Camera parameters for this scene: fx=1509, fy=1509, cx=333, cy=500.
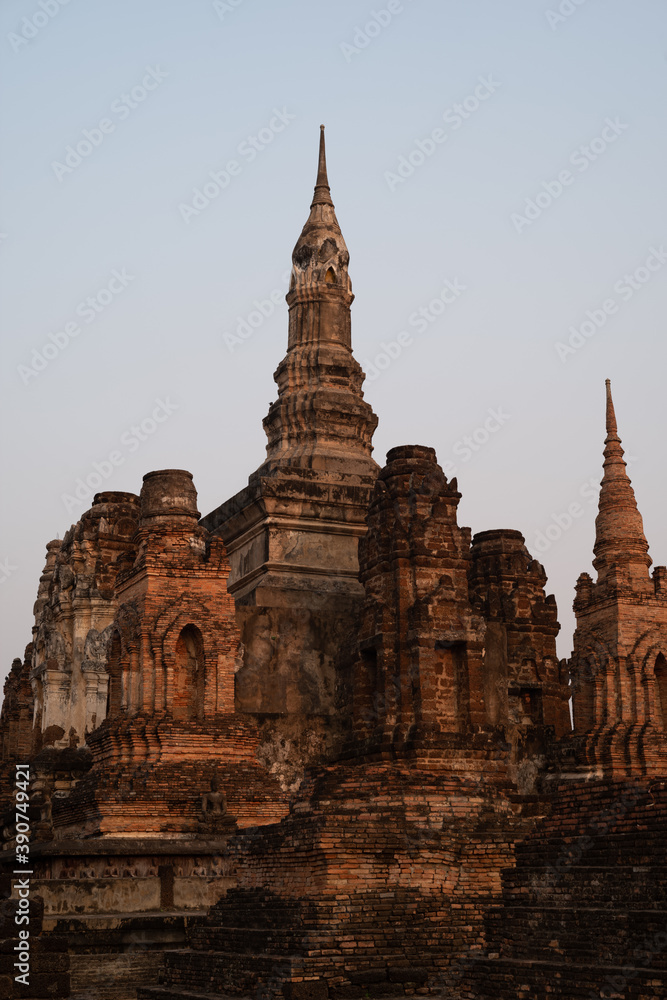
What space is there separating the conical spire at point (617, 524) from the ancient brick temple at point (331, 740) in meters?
0.05

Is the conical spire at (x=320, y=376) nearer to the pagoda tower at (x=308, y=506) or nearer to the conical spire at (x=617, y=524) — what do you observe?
the pagoda tower at (x=308, y=506)

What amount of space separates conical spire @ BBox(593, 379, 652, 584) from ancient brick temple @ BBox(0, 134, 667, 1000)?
0.17 feet

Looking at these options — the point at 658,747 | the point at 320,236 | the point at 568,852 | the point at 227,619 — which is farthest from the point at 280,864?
the point at 320,236

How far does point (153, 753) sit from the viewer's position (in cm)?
2139

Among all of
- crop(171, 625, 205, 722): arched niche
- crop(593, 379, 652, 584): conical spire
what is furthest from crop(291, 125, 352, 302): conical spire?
crop(171, 625, 205, 722): arched niche

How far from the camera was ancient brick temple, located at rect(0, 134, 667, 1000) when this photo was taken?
15.1 m

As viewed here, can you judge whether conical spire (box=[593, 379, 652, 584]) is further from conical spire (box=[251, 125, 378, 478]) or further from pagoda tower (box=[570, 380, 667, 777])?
conical spire (box=[251, 125, 378, 478])

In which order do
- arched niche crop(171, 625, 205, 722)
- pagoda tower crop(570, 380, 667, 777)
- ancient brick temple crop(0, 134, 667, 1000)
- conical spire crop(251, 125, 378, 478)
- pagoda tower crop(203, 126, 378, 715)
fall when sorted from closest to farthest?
ancient brick temple crop(0, 134, 667, 1000)
arched niche crop(171, 625, 205, 722)
pagoda tower crop(203, 126, 378, 715)
pagoda tower crop(570, 380, 667, 777)
conical spire crop(251, 125, 378, 478)

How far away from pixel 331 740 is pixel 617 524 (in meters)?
8.62

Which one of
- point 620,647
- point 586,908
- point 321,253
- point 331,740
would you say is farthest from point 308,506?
point 586,908

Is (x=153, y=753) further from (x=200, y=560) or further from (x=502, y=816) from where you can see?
(x=502, y=816)

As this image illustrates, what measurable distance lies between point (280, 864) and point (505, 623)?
823 centimetres

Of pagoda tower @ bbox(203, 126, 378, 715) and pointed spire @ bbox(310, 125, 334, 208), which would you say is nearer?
pagoda tower @ bbox(203, 126, 378, 715)

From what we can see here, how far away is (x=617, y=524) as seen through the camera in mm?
28938
